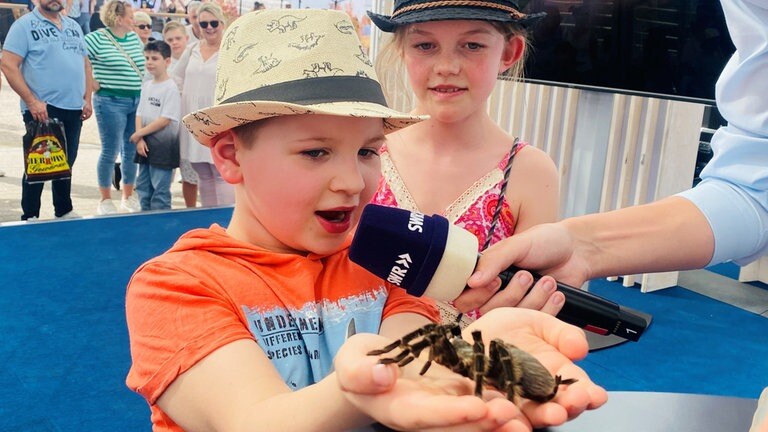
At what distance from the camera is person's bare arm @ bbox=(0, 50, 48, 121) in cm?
549

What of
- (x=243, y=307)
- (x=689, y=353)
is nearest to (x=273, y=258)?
(x=243, y=307)

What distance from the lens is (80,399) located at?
3.23 m

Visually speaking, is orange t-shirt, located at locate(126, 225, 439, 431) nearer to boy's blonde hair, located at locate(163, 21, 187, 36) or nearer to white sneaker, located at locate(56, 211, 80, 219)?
white sneaker, located at locate(56, 211, 80, 219)

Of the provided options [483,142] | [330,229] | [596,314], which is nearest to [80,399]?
[483,142]

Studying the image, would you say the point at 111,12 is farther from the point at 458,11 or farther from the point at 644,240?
the point at 644,240

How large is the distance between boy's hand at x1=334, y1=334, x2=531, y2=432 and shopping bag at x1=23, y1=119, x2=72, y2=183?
5.56m

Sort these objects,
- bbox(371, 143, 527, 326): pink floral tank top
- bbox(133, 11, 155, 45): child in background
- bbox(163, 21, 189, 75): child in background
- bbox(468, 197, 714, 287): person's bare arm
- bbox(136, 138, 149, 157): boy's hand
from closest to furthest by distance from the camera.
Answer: bbox(468, 197, 714, 287): person's bare arm → bbox(371, 143, 527, 326): pink floral tank top → bbox(136, 138, 149, 157): boy's hand → bbox(133, 11, 155, 45): child in background → bbox(163, 21, 189, 75): child in background

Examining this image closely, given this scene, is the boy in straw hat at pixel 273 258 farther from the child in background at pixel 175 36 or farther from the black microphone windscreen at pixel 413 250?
the child in background at pixel 175 36

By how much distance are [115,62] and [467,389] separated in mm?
6096

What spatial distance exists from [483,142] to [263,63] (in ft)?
3.23

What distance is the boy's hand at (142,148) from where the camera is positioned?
6.35 m

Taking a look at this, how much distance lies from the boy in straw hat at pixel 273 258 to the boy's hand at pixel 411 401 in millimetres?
225

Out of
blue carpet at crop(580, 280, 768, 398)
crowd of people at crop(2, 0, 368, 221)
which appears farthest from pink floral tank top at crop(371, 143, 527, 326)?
crowd of people at crop(2, 0, 368, 221)

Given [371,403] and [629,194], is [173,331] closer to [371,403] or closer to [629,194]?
[371,403]
